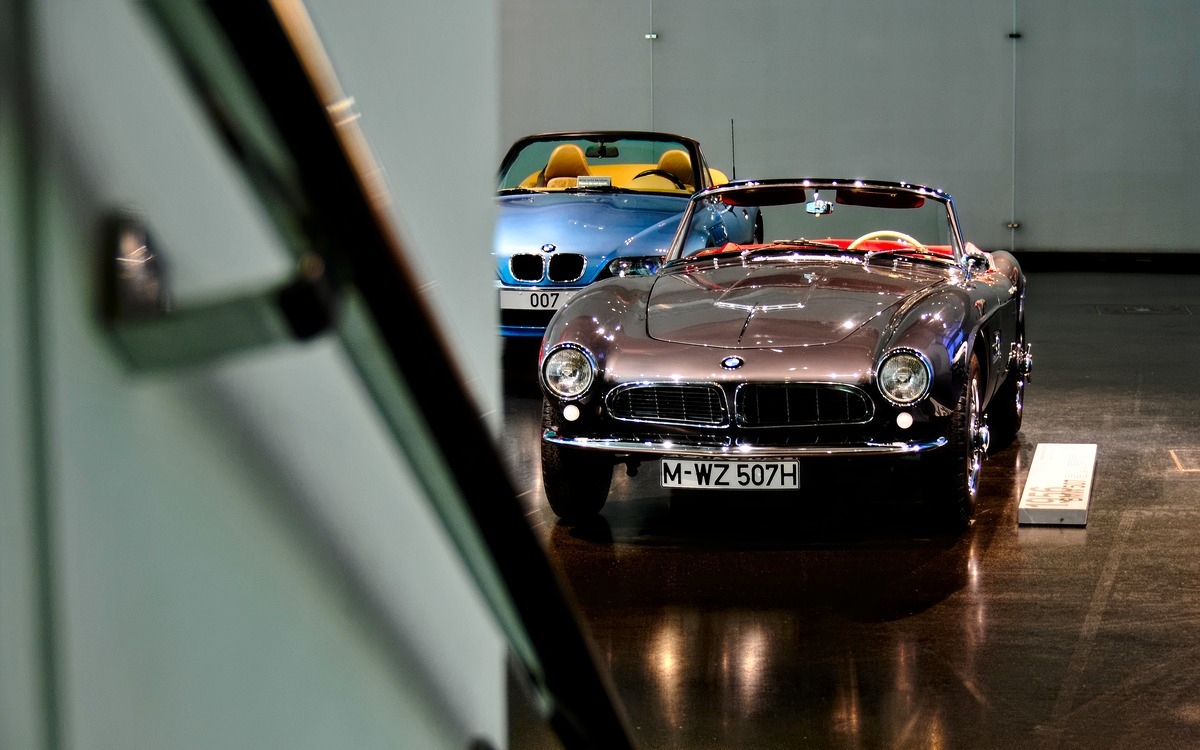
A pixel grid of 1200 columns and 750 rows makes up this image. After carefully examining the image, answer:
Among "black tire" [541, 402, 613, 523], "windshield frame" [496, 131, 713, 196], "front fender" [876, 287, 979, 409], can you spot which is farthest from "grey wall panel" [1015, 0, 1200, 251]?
"black tire" [541, 402, 613, 523]

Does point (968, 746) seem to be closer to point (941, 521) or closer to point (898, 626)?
point (898, 626)

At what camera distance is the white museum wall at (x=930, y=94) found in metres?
17.4

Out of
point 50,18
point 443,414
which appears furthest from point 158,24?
point 443,414

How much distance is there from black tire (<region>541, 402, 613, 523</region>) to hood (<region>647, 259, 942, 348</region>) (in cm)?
51

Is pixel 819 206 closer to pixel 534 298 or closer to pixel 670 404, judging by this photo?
pixel 670 404

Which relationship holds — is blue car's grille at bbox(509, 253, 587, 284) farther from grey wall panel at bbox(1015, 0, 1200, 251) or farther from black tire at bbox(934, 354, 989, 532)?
grey wall panel at bbox(1015, 0, 1200, 251)

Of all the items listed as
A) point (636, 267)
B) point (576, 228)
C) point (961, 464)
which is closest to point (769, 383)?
point (961, 464)

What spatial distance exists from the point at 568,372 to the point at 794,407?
2.68ft

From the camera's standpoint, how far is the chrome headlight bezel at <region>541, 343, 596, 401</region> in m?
4.86

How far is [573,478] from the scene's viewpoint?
512 cm

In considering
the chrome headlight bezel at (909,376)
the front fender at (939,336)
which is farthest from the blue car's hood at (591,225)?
the chrome headlight bezel at (909,376)

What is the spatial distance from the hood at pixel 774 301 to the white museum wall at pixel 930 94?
40.7 ft

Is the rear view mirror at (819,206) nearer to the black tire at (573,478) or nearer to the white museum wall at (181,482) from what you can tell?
the black tire at (573,478)

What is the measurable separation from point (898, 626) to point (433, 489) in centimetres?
364
